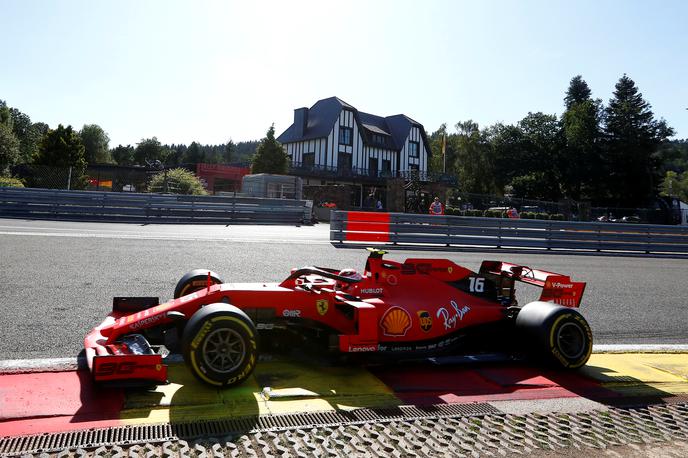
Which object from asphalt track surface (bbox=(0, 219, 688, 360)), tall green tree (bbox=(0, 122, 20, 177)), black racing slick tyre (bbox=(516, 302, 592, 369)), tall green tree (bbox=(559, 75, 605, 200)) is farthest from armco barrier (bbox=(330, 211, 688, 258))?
tall green tree (bbox=(559, 75, 605, 200))

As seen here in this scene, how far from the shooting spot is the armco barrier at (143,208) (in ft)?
62.1

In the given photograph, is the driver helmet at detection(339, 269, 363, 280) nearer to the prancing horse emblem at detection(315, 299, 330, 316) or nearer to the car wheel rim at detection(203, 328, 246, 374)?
the prancing horse emblem at detection(315, 299, 330, 316)

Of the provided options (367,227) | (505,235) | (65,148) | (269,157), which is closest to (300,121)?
(269,157)

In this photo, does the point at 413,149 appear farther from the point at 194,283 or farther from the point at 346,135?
the point at 194,283

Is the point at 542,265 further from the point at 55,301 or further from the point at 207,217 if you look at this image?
the point at 207,217

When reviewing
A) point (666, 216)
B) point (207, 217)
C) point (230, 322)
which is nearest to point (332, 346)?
point (230, 322)

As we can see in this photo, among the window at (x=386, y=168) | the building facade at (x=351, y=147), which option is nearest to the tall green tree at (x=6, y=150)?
the building facade at (x=351, y=147)

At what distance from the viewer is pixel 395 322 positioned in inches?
180

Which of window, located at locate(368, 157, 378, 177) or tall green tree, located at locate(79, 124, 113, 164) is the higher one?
tall green tree, located at locate(79, 124, 113, 164)

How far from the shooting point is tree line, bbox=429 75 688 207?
2468 inches

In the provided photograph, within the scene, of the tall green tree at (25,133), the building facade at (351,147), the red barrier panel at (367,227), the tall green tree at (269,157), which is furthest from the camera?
the tall green tree at (25,133)

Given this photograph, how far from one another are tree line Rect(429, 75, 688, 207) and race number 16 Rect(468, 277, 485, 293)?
6477cm

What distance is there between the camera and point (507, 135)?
242ft

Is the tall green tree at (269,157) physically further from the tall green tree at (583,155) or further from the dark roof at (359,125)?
the tall green tree at (583,155)
